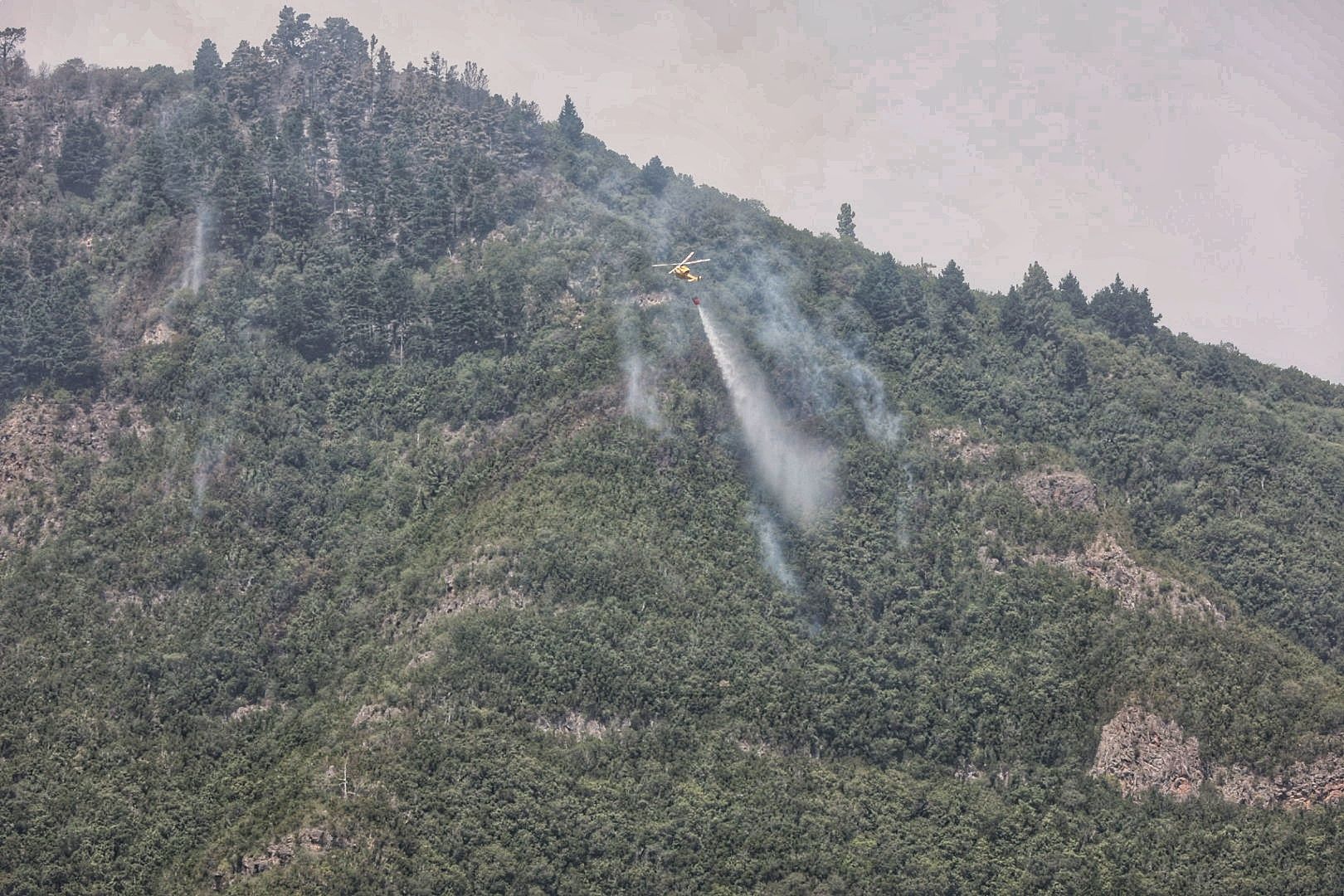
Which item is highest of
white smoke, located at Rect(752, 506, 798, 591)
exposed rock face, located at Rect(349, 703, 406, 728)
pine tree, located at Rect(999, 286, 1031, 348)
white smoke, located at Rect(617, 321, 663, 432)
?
pine tree, located at Rect(999, 286, 1031, 348)

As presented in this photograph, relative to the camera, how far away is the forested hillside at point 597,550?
10519cm

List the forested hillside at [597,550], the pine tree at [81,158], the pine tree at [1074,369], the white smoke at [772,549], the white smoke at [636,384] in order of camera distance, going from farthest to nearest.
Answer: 1. the pine tree at [81,158]
2. the pine tree at [1074,369]
3. the white smoke at [636,384]
4. the white smoke at [772,549]
5. the forested hillside at [597,550]

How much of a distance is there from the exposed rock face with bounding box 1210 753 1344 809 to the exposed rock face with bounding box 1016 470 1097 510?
22.3 metres

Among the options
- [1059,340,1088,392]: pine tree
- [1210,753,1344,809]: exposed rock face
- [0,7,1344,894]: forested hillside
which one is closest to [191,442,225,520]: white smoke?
[0,7,1344,894]: forested hillside

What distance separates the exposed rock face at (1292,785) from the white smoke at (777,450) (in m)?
32.0

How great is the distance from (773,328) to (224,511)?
4063 cm

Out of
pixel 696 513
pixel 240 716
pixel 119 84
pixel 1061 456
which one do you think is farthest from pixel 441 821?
pixel 119 84

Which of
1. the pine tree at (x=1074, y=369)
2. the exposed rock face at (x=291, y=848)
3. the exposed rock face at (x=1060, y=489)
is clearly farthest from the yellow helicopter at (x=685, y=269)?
the exposed rock face at (x=291, y=848)

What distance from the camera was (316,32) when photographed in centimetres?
16462

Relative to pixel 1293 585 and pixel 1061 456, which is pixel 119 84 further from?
pixel 1293 585

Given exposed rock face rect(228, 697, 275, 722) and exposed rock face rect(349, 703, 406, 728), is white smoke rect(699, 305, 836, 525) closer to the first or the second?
exposed rock face rect(349, 703, 406, 728)

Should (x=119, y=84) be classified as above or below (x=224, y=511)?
above

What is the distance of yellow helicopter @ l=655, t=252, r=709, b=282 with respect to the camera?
127 m

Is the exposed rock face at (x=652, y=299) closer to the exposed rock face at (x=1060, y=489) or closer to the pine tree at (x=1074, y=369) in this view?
the exposed rock face at (x=1060, y=489)
